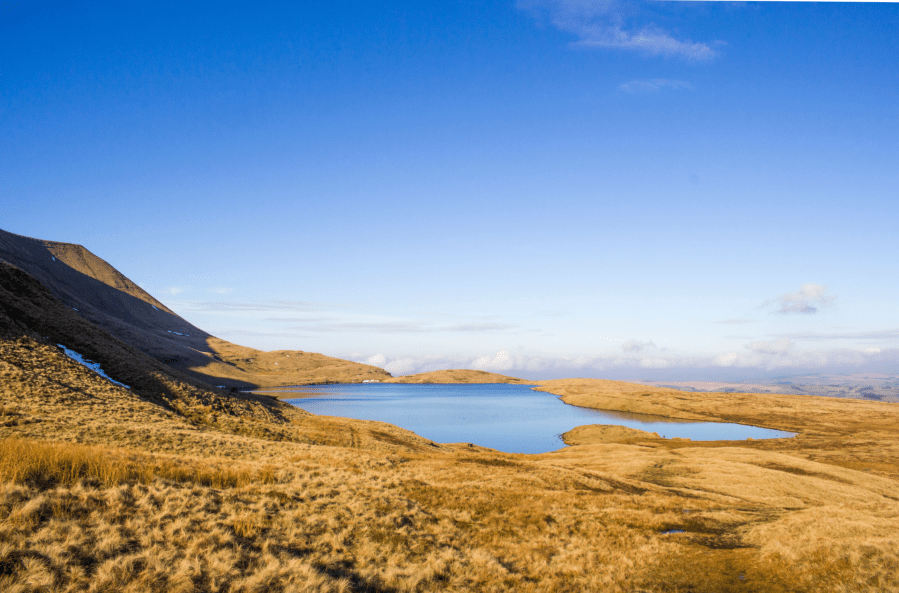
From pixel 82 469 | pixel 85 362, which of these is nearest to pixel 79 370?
pixel 85 362

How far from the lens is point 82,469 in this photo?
11055 millimetres

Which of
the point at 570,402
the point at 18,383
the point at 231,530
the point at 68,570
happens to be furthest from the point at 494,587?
the point at 570,402

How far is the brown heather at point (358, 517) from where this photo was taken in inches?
344

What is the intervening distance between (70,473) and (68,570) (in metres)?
4.22

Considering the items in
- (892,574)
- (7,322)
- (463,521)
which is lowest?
(463,521)

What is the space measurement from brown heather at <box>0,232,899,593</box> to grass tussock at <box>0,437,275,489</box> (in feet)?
0.22

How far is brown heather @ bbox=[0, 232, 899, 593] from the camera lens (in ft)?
28.7

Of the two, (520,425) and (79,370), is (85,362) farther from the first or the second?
(520,425)

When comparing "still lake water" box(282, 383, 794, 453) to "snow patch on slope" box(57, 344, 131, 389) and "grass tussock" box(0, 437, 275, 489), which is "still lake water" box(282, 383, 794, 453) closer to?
"snow patch on slope" box(57, 344, 131, 389)

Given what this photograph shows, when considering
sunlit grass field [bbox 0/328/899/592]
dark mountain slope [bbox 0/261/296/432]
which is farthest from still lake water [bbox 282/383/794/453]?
sunlit grass field [bbox 0/328/899/592]

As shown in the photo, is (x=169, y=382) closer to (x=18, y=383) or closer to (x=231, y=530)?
(x=18, y=383)

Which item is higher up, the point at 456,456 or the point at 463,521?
the point at 463,521

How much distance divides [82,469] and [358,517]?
7.92 meters

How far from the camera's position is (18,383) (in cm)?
2750
